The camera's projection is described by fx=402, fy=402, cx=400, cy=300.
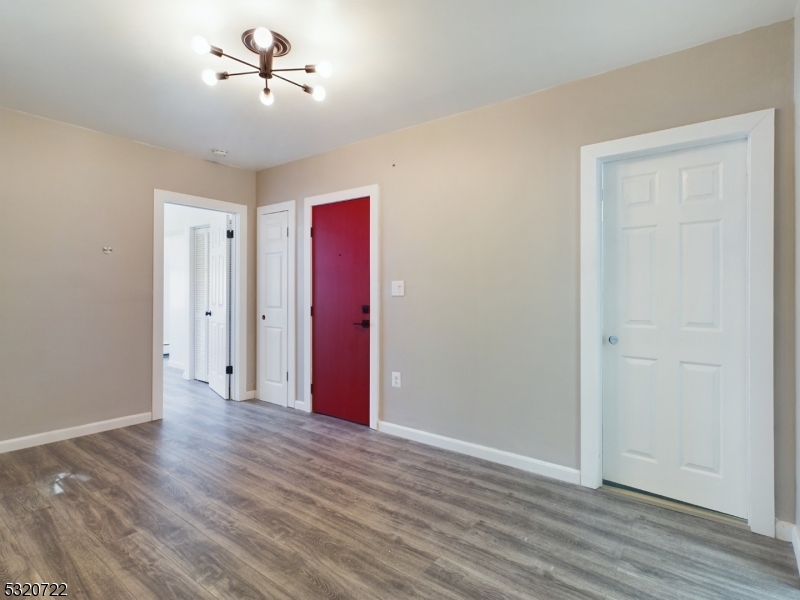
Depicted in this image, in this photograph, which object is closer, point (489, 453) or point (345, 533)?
point (345, 533)

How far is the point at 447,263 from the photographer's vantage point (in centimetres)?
315

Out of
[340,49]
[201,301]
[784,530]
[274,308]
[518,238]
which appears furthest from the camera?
[201,301]

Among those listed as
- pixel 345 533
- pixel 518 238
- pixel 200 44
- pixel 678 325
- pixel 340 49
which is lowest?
pixel 345 533

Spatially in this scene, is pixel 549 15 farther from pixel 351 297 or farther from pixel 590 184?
pixel 351 297

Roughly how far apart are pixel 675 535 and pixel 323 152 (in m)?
3.93

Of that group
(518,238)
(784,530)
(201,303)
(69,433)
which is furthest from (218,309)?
(784,530)

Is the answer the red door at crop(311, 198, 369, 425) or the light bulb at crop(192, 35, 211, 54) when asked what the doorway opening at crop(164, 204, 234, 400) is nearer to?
the red door at crop(311, 198, 369, 425)

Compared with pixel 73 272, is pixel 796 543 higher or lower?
lower

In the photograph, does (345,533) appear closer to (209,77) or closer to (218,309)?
(209,77)

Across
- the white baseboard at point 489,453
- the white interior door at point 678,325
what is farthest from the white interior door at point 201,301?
the white interior door at point 678,325

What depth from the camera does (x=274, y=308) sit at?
446cm

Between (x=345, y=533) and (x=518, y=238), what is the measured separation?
2.10 metres

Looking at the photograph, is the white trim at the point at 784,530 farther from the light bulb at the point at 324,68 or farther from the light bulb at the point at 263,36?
the light bulb at the point at 263,36

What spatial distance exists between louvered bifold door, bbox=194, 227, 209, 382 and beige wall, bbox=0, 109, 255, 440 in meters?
1.52
